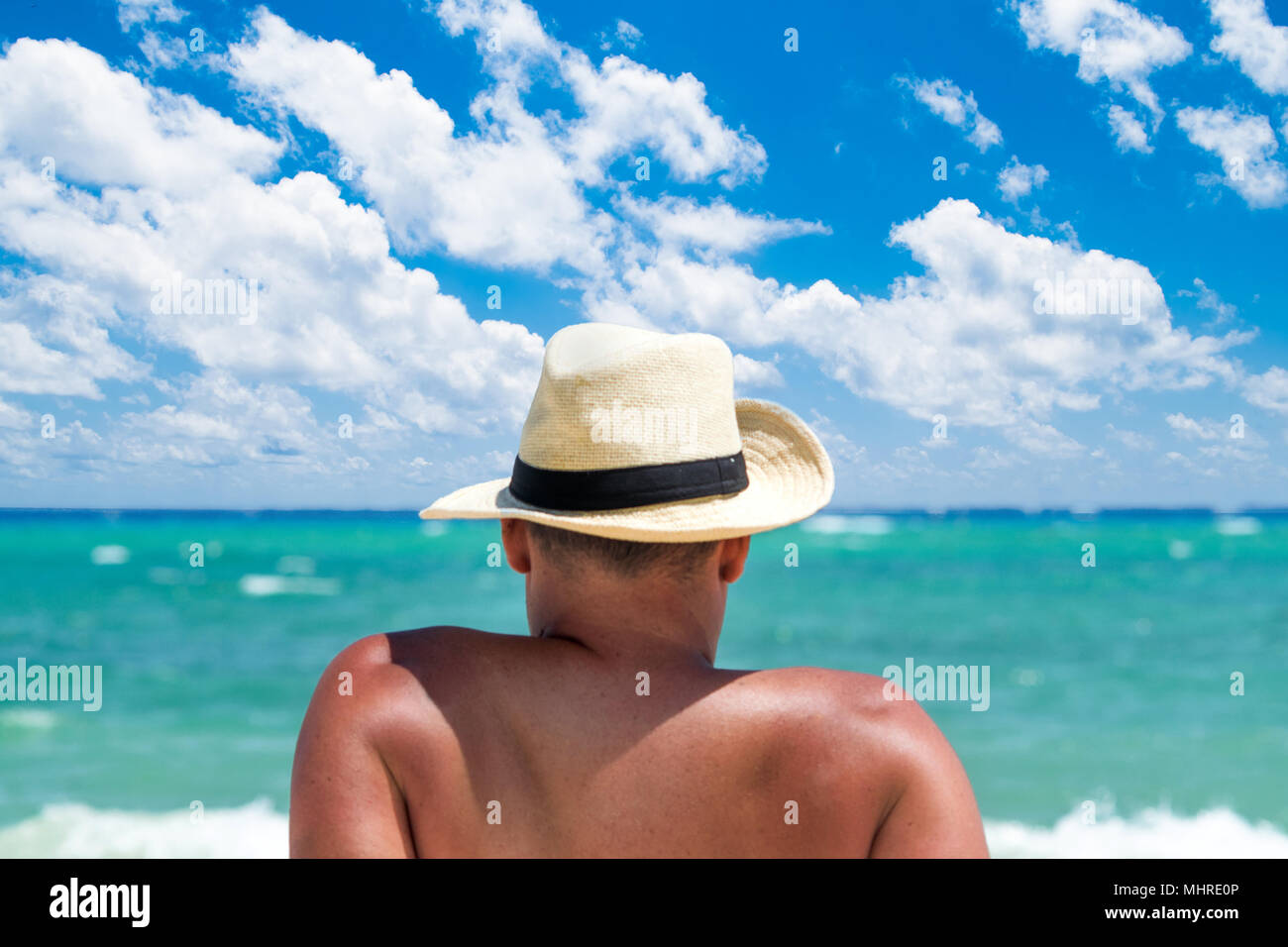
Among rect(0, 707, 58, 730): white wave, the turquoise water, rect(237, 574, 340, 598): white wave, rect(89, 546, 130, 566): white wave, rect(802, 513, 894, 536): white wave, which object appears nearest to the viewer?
the turquoise water

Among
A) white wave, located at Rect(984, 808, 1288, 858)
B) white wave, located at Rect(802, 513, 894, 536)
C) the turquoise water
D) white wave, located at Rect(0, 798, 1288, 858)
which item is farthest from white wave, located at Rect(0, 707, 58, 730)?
white wave, located at Rect(802, 513, 894, 536)

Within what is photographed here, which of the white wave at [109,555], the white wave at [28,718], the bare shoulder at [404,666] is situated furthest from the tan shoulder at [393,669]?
the white wave at [109,555]

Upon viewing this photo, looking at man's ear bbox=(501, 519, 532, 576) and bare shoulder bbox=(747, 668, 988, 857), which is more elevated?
man's ear bbox=(501, 519, 532, 576)

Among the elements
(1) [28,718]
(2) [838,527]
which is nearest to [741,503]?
(1) [28,718]

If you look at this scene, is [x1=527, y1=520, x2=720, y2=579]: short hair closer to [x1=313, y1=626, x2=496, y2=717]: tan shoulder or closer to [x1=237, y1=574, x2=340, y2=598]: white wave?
[x1=313, y1=626, x2=496, y2=717]: tan shoulder

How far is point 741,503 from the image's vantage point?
1.60 meters

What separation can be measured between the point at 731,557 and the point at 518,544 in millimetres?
371

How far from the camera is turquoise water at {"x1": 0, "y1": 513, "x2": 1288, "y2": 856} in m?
7.22

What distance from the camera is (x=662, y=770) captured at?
1346 mm

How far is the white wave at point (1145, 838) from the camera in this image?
655 centimetres

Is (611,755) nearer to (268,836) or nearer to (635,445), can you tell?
(635,445)
